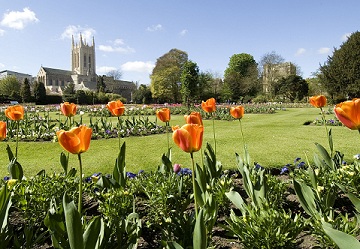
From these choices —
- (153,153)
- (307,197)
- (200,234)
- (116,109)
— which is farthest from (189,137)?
(153,153)

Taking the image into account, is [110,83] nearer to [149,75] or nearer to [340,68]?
[149,75]

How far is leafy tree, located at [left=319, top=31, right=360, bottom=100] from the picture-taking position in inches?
1189

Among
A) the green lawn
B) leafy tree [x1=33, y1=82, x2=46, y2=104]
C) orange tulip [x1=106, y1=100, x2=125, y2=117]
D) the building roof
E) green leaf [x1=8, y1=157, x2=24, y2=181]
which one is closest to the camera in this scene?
green leaf [x1=8, y1=157, x2=24, y2=181]

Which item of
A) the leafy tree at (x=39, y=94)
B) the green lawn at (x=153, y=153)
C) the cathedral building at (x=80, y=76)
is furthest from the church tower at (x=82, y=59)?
the green lawn at (x=153, y=153)

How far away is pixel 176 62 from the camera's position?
5216 centimetres

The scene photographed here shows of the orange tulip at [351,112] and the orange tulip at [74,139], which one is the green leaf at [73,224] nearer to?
the orange tulip at [74,139]

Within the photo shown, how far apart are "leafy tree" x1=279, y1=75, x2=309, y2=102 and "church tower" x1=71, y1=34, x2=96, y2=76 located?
101m

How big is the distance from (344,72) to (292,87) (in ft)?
35.6

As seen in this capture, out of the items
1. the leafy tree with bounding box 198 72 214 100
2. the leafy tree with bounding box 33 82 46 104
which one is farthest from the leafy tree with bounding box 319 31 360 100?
the leafy tree with bounding box 33 82 46 104

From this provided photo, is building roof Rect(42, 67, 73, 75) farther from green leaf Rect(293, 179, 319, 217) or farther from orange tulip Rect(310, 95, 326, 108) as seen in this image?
green leaf Rect(293, 179, 319, 217)

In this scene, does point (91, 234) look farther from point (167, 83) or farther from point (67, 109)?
point (167, 83)

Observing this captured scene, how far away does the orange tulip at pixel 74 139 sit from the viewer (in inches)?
60.4

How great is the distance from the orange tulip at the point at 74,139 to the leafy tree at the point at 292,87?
42.8 metres

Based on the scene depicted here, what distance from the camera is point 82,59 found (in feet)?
418
